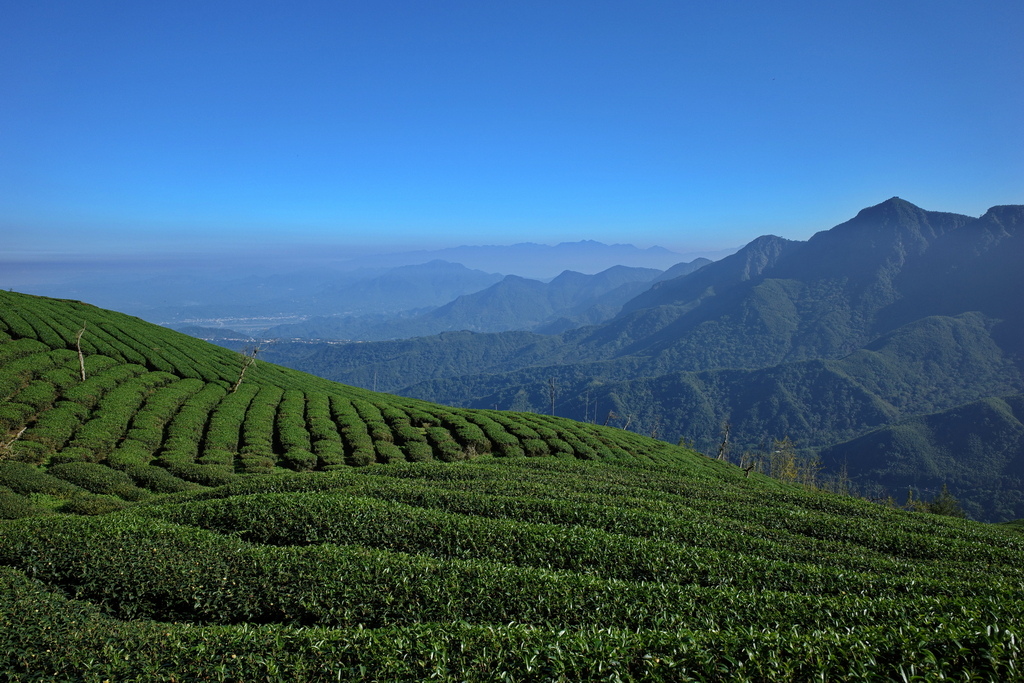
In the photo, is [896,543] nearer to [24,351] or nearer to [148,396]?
[148,396]

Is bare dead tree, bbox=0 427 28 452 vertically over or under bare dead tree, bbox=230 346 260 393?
under

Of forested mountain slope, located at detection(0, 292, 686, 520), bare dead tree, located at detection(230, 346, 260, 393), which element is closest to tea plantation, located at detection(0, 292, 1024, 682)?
forested mountain slope, located at detection(0, 292, 686, 520)

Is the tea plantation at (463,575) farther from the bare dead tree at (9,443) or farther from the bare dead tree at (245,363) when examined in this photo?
the bare dead tree at (245,363)

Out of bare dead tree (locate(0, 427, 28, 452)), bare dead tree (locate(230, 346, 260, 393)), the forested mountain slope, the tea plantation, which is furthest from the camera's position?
bare dead tree (locate(230, 346, 260, 393))

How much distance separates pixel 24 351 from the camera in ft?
131

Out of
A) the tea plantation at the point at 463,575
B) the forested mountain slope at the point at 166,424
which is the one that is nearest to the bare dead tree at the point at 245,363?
the forested mountain slope at the point at 166,424

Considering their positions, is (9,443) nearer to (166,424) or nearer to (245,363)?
(166,424)

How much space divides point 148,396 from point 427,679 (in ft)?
139

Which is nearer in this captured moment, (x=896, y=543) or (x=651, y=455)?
(x=896, y=543)

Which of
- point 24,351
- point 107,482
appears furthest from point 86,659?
point 24,351

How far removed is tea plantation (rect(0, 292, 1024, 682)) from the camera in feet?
27.5

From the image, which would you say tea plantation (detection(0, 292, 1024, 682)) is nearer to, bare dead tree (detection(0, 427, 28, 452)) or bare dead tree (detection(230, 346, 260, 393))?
bare dead tree (detection(0, 427, 28, 452))

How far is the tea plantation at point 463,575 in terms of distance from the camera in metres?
8.37

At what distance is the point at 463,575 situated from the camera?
42.2ft
